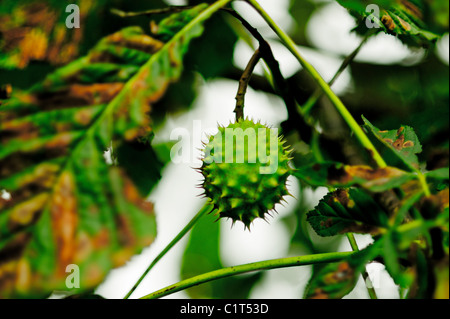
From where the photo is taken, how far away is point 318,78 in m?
0.81

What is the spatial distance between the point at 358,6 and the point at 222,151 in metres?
0.37

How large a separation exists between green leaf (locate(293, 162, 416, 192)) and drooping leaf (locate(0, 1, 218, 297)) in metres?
0.23

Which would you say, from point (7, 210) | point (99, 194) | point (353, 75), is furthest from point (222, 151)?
point (353, 75)

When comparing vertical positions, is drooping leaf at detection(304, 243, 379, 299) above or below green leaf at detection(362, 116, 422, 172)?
below

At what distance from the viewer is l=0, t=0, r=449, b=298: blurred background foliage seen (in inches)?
33.8

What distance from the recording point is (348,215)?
0.71 meters

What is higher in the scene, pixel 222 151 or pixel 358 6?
pixel 358 6

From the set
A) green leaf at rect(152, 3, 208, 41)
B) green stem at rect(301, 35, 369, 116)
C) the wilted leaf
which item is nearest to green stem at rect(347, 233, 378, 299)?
green stem at rect(301, 35, 369, 116)

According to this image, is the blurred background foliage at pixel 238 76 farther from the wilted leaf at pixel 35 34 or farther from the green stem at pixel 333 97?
the green stem at pixel 333 97

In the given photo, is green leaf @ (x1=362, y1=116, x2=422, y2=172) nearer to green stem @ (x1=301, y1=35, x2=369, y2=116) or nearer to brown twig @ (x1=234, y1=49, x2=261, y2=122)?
brown twig @ (x1=234, y1=49, x2=261, y2=122)

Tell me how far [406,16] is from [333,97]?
0.97ft

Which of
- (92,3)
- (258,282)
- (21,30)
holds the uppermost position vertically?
(92,3)

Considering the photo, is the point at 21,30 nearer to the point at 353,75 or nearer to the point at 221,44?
the point at 221,44

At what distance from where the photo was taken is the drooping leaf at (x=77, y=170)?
56cm
